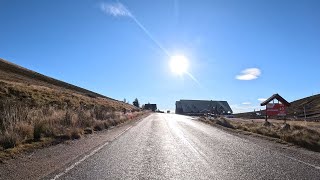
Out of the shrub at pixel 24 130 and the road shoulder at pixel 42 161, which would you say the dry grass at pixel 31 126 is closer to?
the shrub at pixel 24 130

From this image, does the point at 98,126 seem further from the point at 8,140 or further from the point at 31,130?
the point at 8,140

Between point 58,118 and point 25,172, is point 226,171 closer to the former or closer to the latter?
point 25,172

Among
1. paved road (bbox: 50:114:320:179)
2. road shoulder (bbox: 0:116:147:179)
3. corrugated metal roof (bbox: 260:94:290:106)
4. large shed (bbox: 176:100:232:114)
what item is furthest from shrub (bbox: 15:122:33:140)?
large shed (bbox: 176:100:232:114)

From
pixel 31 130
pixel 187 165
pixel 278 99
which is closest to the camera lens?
pixel 187 165

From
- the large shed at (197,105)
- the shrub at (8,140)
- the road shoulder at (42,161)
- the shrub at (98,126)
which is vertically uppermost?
the large shed at (197,105)

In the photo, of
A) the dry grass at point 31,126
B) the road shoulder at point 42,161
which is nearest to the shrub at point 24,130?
the dry grass at point 31,126

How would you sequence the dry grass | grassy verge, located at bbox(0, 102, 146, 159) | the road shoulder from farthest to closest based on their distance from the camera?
the dry grass, grassy verge, located at bbox(0, 102, 146, 159), the road shoulder

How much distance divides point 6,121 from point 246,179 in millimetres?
10429

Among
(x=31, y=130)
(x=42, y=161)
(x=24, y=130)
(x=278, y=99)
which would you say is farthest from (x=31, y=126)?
(x=278, y=99)

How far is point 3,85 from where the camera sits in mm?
52875

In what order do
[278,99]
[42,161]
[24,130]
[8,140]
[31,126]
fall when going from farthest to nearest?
1. [278,99]
2. [31,126]
3. [24,130]
4. [8,140]
5. [42,161]

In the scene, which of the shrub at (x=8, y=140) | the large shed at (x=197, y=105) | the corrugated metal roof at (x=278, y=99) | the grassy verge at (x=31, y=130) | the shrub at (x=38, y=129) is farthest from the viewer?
the large shed at (x=197, y=105)

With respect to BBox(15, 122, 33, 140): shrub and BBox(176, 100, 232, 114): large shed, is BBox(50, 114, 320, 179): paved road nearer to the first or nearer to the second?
BBox(15, 122, 33, 140): shrub

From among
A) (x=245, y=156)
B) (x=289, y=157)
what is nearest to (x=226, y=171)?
(x=245, y=156)
